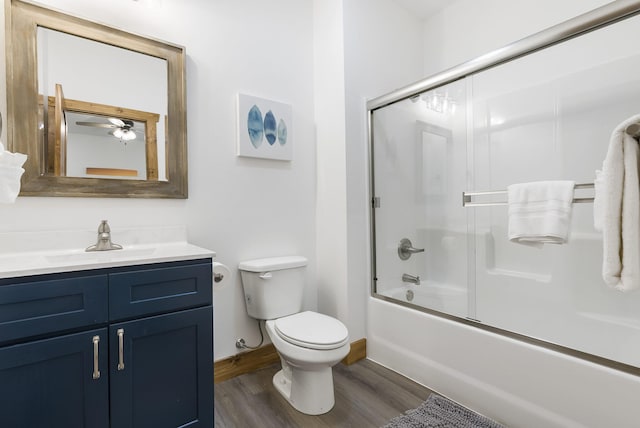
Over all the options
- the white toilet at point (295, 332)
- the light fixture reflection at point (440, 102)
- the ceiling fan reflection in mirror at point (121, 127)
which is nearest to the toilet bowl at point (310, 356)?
the white toilet at point (295, 332)

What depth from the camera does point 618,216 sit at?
0.98 m

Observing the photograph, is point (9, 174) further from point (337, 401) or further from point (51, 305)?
point (337, 401)

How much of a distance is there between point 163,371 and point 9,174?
915 mm

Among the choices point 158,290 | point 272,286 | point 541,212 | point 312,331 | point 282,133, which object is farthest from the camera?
point 282,133

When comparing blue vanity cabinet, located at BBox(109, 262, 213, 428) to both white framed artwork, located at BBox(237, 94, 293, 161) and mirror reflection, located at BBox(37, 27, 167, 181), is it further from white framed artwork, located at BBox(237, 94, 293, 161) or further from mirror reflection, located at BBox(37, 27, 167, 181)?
white framed artwork, located at BBox(237, 94, 293, 161)

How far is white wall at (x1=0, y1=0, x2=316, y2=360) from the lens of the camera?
1.57 metres

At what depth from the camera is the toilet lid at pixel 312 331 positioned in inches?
59.3

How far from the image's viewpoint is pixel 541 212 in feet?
4.57

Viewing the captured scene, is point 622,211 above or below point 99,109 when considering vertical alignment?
below

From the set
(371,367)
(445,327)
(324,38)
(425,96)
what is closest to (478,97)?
(425,96)

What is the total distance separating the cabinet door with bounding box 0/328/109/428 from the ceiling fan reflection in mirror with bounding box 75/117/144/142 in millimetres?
950

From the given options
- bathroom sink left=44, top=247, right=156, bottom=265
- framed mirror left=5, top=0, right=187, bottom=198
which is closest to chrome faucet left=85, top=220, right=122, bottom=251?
bathroom sink left=44, top=247, right=156, bottom=265

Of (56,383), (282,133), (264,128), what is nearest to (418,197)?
(282,133)

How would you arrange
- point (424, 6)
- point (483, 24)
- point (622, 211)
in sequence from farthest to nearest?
point (424, 6) < point (483, 24) < point (622, 211)
